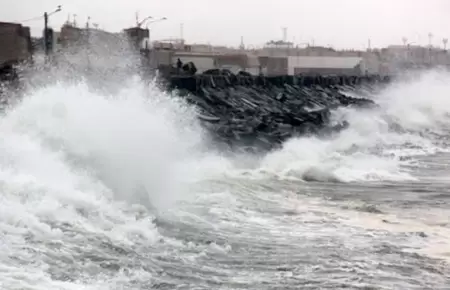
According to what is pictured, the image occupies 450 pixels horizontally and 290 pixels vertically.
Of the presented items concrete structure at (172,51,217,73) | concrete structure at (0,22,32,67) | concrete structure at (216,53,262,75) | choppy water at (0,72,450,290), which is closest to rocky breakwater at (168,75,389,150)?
choppy water at (0,72,450,290)

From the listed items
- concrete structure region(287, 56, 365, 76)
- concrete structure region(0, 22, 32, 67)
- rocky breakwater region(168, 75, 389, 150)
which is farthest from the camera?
concrete structure region(287, 56, 365, 76)

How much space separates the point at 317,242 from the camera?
9055 millimetres

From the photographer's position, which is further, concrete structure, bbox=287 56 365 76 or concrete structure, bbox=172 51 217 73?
concrete structure, bbox=287 56 365 76

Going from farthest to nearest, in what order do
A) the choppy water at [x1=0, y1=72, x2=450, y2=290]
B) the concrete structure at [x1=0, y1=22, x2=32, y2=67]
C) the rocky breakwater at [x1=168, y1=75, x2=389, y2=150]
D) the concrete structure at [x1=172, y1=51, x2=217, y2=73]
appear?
1. the concrete structure at [x1=172, y1=51, x2=217, y2=73]
2. the concrete structure at [x1=0, y1=22, x2=32, y2=67]
3. the rocky breakwater at [x1=168, y1=75, x2=389, y2=150]
4. the choppy water at [x1=0, y1=72, x2=450, y2=290]

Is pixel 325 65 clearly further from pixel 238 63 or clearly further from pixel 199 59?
pixel 199 59

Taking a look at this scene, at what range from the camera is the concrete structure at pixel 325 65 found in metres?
71.3

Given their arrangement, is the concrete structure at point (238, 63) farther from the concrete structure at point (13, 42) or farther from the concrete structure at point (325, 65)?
the concrete structure at point (13, 42)

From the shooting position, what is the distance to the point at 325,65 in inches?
3027

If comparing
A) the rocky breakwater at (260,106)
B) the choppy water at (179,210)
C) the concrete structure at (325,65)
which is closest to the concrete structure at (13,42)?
the rocky breakwater at (260,106)

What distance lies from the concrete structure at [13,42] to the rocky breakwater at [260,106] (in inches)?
295

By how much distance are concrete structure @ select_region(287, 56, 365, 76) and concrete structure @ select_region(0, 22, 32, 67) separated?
3890 cm

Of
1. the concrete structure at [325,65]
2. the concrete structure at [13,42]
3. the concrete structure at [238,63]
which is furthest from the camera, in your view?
the concrete structure at [325,65]

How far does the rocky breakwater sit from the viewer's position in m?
19.9

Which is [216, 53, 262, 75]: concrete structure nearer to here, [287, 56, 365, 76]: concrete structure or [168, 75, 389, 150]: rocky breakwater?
[287, 56, 365, 76]: concrete structure
